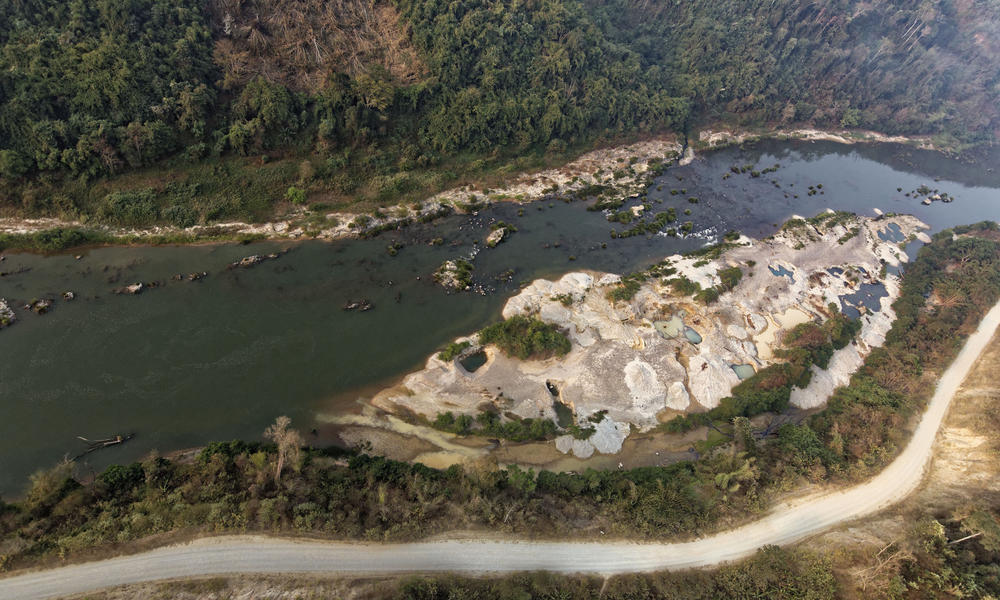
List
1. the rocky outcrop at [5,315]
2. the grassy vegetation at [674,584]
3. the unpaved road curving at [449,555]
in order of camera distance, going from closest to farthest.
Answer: the unpaved road curving at [449,555], the grassy vegetation at [674,584], the rocky outcrop at [5,315]

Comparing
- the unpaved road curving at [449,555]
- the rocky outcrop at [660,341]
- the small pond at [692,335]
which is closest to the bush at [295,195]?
the rocky outcrop at [660,341]

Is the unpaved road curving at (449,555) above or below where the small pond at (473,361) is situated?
below

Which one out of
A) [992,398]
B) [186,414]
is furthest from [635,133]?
[186,414]

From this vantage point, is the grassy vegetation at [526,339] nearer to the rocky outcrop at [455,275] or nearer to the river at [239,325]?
→ the river at [239,325]

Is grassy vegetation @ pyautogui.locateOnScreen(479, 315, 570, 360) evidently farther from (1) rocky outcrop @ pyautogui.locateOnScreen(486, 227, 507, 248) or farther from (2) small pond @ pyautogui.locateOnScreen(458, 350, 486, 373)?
(1) rocky outcrop @ pyautogui.locateOnScreen(486, 227, 507, 248)

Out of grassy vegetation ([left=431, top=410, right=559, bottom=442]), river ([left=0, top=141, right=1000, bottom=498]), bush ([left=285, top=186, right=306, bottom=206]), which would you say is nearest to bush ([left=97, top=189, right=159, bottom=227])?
river ([left=0, top=141, right=1000, bottom=498])

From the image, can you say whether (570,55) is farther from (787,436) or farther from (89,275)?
(89,275)

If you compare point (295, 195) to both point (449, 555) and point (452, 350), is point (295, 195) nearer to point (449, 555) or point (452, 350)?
point (452, 350)
